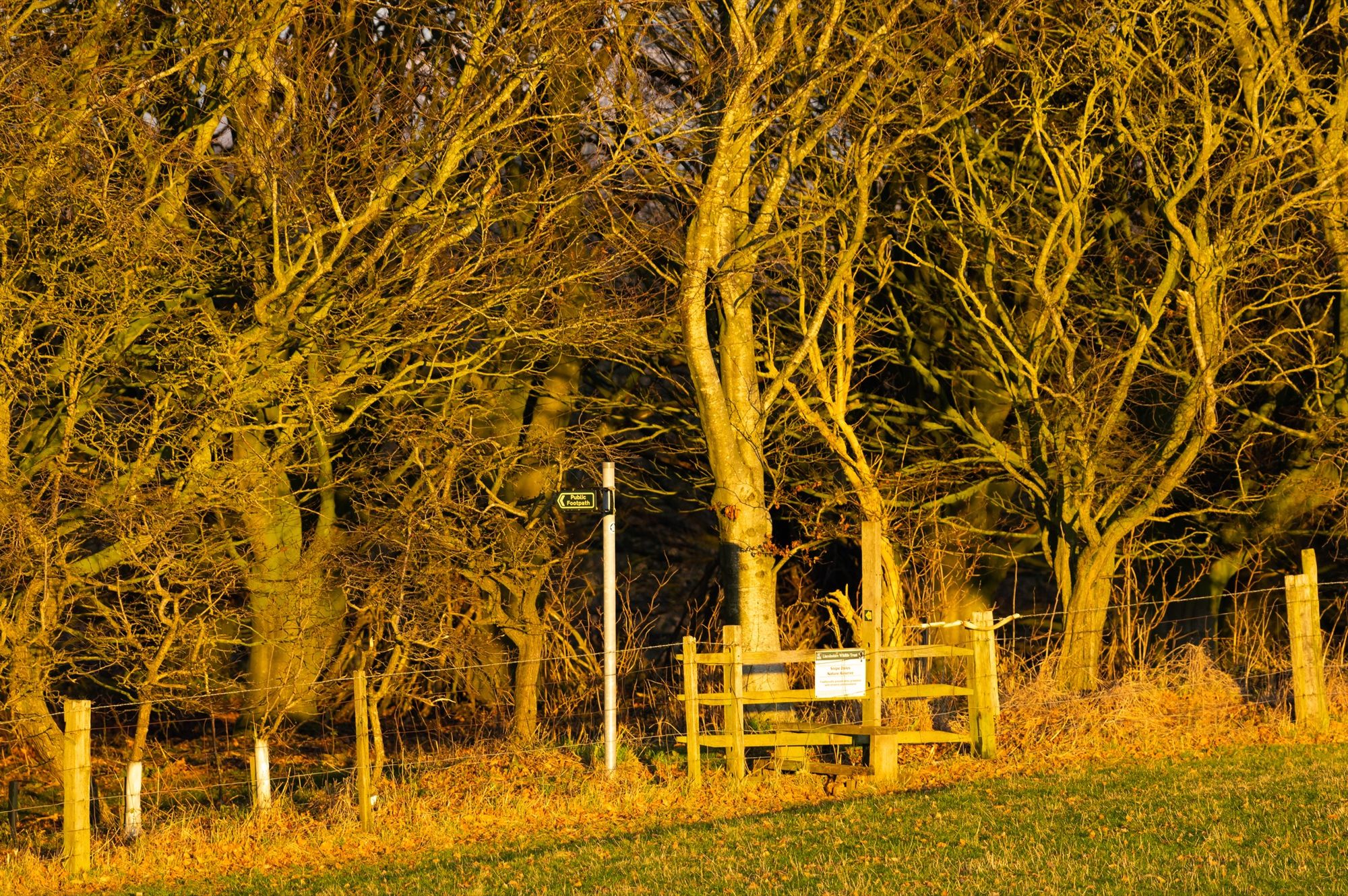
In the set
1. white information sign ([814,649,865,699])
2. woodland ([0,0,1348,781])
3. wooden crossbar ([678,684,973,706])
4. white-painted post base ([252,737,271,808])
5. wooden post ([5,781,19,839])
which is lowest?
wooden post ([5,781,19,839])

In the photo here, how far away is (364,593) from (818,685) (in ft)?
15.1

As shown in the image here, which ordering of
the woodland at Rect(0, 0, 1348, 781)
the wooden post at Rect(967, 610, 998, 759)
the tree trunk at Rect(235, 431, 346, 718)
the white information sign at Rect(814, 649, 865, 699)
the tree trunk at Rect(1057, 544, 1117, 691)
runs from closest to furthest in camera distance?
the white information sign at Rect(814, 649, 865, 699), the woodland at Rect(0, 0, 1348, 781), the wooden post at Rect(967, 610, 998, 759), the tree trunk at Rect(235, 431, 346, 718), the tree trunk at Rect(1057, 544, 1117, 691)

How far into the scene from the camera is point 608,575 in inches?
464

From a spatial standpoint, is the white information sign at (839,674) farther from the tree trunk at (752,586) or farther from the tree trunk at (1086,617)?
the tree trunk at (1086,617)

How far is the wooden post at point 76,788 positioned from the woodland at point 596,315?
1.45 m

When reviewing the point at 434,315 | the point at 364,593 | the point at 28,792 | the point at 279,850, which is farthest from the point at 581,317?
the point at 28,792

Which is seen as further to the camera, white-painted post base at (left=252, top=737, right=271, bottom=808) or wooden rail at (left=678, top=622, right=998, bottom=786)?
wooden rail at (left=678, top=622, right=998, bottom=786)

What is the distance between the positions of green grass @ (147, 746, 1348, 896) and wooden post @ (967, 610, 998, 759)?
1.21 metres

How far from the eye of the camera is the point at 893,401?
1681 cm

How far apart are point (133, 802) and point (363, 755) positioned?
1.69 meters

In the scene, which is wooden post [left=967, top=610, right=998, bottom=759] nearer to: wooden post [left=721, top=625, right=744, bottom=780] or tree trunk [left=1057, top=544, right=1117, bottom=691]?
wooden post [left=721, top=625, right=744, bottom=780]

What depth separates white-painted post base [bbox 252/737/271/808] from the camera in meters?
11.2

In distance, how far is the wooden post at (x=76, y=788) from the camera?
9773 mm

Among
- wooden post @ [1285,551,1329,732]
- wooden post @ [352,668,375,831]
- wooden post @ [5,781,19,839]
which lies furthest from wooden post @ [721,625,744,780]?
wooden post @ [5,781,19,839]
